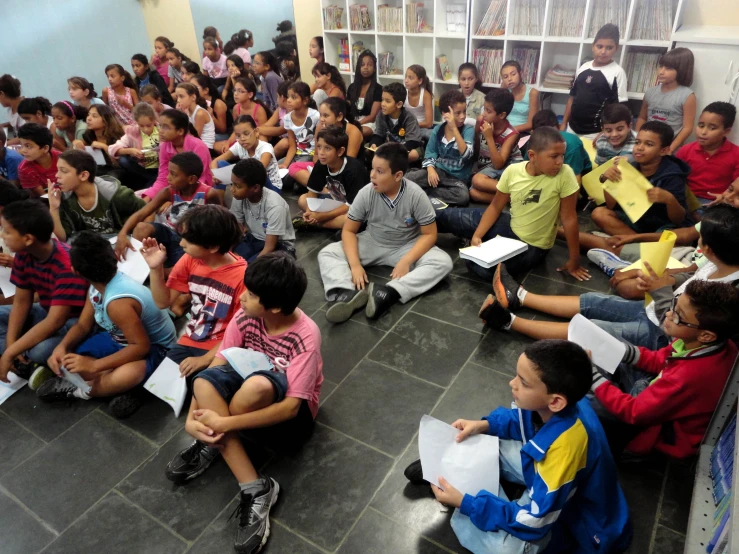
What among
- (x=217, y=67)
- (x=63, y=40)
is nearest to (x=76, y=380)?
(x=217, y=67)

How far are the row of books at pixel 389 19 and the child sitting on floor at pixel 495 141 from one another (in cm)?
202

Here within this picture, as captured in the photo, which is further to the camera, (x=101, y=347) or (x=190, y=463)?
(x=101, y=347)

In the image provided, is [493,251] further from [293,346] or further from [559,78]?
[559,78]

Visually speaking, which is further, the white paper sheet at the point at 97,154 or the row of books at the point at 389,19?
the row of books at the point at 389,19

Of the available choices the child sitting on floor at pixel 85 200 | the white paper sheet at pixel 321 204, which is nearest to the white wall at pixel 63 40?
the child sitting on floor at pixel 85 200

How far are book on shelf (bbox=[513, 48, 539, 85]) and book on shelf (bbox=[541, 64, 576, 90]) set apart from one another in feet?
0.43

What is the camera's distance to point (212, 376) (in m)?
1.63

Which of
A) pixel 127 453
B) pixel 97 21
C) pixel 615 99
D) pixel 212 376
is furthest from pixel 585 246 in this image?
pixel 97 21

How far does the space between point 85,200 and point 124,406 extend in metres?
1.40

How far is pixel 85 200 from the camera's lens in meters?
2.82

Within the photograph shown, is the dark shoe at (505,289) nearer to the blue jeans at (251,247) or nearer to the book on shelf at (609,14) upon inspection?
the blue jeans at (251,247)

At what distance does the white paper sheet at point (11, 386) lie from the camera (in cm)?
216

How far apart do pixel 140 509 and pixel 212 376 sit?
20.5 inches

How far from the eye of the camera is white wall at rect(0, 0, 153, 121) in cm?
575
